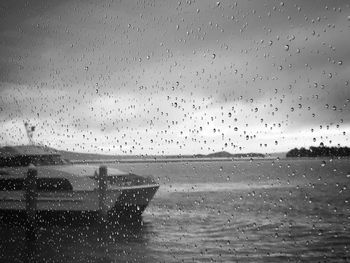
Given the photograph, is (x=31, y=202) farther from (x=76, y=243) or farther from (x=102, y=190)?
(x=102, y=190)

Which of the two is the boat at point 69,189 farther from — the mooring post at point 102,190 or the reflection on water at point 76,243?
the reflection on water at point 76,243

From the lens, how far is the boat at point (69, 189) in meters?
12.7

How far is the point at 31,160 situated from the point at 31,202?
124 inches

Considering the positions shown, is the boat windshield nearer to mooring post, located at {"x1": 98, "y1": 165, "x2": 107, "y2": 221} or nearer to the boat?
the boat

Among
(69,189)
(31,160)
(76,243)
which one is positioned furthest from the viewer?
(31,160)

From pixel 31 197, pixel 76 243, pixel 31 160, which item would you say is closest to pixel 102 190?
pixel 76 243

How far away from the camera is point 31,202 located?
1276cm

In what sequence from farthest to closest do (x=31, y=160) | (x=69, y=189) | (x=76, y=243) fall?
(x=31, y=160) < (x=69, y=189) < (x=76, y=243)

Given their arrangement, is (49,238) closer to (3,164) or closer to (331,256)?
(3,164)

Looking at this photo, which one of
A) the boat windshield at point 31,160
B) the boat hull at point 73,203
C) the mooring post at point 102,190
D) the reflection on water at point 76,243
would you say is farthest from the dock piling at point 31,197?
the boat windshield at point 31,160

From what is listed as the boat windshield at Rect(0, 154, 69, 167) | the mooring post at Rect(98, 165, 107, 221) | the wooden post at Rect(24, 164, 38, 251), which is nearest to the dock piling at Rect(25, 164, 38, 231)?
the wooden post at Rect(24, 164, 38, 251)

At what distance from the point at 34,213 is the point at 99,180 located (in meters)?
2.69

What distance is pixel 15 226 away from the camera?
1418 cm

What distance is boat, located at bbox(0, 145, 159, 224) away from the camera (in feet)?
41.8
